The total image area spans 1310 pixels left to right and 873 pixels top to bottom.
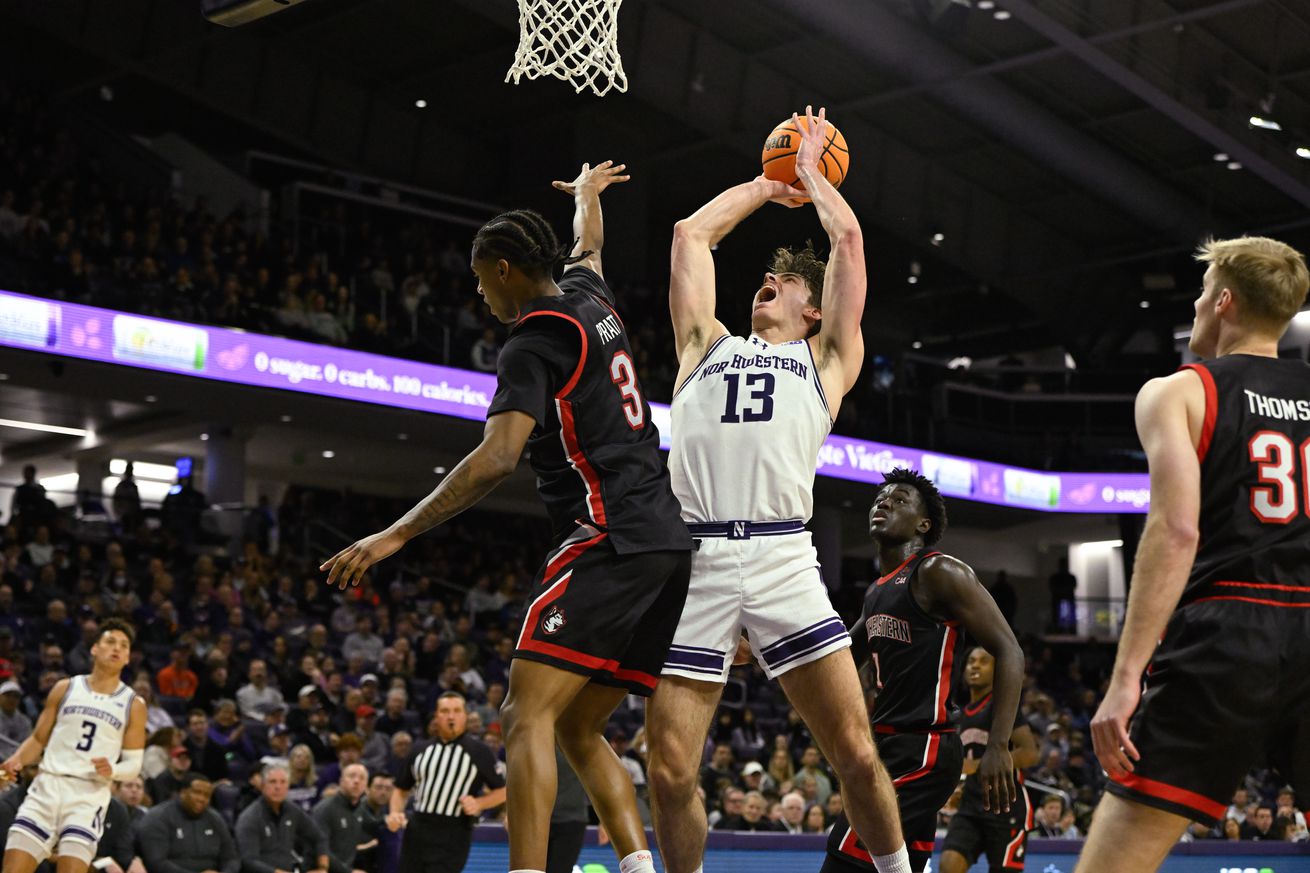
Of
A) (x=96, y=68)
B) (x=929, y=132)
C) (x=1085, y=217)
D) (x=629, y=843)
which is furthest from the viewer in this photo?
(x=1085, y=217)

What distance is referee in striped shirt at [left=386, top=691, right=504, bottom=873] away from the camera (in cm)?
962

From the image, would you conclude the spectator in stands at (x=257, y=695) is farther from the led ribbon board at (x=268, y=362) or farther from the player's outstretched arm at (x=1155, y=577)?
the player's outstretched arm at (x=1155, y=577)

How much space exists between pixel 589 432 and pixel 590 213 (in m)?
1.28

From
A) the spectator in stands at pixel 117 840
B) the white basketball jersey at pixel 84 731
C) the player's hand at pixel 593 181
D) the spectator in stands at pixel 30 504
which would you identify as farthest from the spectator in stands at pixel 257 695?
the player's hand at pixel 593 181

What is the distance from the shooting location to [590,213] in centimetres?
552

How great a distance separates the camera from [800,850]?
1162 cm

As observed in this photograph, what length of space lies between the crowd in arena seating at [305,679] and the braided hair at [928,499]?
532cm

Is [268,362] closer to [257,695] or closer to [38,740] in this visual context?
[257,695]

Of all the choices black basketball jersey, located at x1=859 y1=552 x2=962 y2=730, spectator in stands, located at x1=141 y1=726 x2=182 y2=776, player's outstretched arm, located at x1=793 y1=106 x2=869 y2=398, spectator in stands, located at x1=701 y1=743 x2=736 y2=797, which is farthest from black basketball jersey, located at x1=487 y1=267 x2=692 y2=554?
spectator in stands, located at x1=701 y1=743 x2=736 y2=797

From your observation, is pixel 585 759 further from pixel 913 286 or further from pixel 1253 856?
pixel 913 286

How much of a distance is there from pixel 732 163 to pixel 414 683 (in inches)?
606

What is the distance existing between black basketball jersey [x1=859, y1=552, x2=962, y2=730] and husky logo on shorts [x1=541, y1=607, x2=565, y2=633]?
98.2 inches

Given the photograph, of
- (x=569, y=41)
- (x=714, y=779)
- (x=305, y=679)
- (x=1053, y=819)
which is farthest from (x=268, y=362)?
(x=569, y=41)

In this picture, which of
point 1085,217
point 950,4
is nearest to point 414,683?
point 950,4
